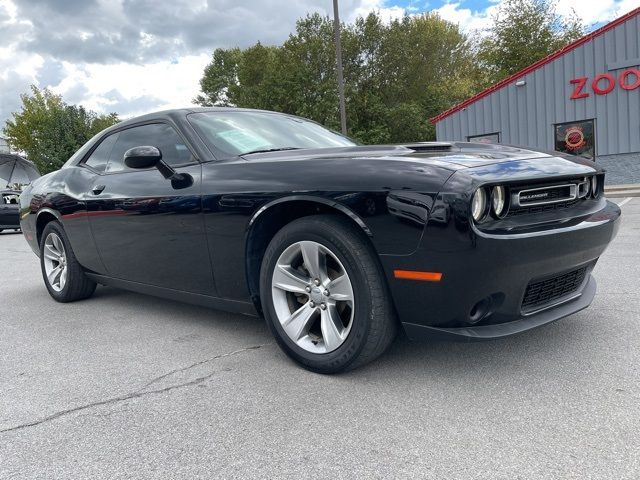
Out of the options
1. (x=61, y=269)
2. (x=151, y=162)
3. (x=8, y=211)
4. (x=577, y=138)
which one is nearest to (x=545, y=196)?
(x=151, y=162)

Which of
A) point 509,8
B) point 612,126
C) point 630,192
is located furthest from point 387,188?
point 509,8

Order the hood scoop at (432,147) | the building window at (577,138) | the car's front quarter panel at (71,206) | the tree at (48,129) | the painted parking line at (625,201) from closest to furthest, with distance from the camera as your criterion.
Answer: the hood scoop at (432,147), the car's front quarter panel at (71,206), the painted parking line at (625,201), the building window at (577,138), the tree at (48,129)

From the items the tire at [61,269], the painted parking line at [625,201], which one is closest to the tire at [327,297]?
the tire at [61,269]

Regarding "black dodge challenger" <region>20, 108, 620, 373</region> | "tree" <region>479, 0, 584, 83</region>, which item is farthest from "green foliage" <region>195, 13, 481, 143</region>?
"black dodge challenger" <region>20, 108, 620, 373</region>

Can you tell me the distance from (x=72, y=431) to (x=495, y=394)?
1820 mm

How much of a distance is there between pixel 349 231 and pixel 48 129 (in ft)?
138

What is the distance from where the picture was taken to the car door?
128 inches

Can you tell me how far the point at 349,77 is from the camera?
36.3 m

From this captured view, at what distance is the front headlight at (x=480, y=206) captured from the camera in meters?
2.23

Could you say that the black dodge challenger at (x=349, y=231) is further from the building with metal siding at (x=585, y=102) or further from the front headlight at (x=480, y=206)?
the building with metal siding at (x=585, y=102)

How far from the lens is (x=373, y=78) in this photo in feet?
121

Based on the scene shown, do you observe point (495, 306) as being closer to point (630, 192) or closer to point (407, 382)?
point (407, 382)

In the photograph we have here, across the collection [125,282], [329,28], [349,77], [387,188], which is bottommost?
[125,282]

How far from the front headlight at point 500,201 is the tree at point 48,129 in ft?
130
